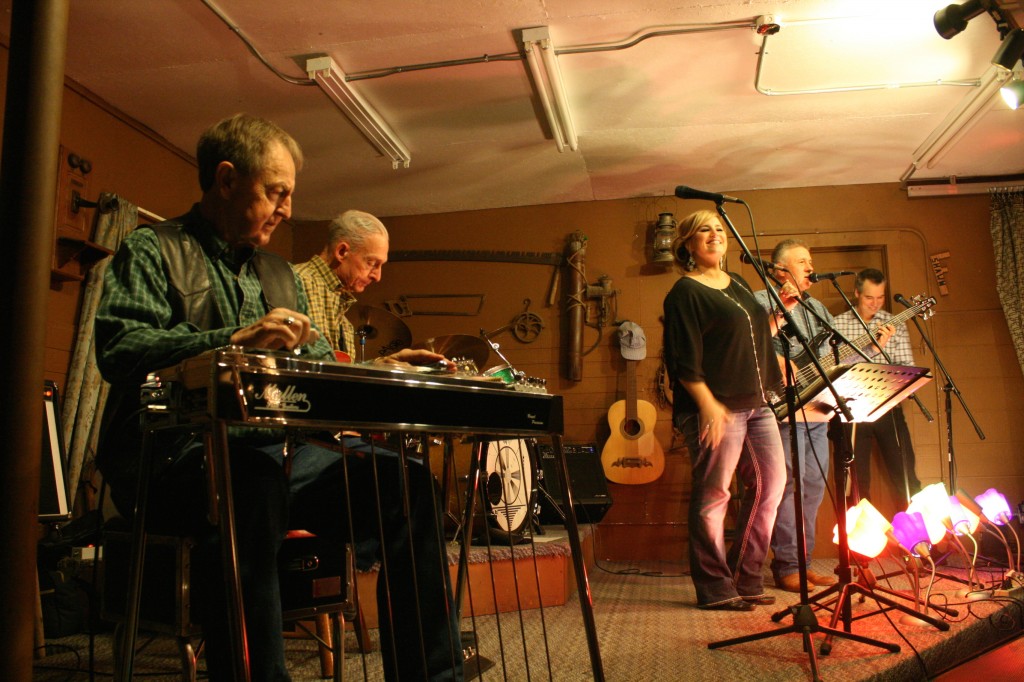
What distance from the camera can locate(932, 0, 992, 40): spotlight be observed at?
10.7ft

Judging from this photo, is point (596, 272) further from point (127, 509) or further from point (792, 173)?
point (127, 509)

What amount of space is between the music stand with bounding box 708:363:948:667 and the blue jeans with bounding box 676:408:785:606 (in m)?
0.36

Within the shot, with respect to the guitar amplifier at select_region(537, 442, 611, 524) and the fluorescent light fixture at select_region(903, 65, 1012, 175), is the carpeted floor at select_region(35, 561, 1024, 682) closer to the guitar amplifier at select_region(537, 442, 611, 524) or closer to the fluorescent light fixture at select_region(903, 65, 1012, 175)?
the guitar amplifier at select_region(537, 442, 611, 524)

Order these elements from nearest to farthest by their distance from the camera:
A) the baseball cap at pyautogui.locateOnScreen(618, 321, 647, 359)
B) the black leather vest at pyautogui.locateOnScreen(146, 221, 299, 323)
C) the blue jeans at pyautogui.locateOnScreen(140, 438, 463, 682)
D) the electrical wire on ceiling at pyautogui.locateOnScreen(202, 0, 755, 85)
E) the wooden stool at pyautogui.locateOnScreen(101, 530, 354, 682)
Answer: the blue jeans at pyautogui.locateOnScreen(140, 438, 463, 682) → the wooden stool at pyautogui.locateOnScreen(101, 530, 354, 682) → the black leather vest at pyautogui.locateOnScreen(146, 221, 299, 323) → the electrical wire on ceiling at pyautogui.locateOnScreen(202, 0, 755, 85) → the baseball cap at pyautogui.locateOnScreen(618, 321, 647, 359)

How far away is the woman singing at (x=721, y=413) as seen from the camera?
10.6 ft

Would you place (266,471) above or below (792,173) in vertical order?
below

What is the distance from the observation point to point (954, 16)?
3312 mm

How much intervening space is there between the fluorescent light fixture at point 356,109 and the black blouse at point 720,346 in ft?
7.24

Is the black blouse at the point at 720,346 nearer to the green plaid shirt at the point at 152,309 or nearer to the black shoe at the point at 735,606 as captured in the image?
the black shoe at the point at 735,606

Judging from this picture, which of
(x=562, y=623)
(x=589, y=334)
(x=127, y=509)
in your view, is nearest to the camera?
(x=127, y=509)

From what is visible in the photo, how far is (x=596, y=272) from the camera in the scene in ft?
20.5

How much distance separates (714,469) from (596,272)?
3175 millimetres

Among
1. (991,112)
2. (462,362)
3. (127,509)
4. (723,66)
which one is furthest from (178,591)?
(991,112)

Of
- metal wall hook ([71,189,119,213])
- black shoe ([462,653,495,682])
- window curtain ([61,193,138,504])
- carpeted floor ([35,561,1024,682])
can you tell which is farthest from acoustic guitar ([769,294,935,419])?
metal wall hook ([71,189,119,213])
